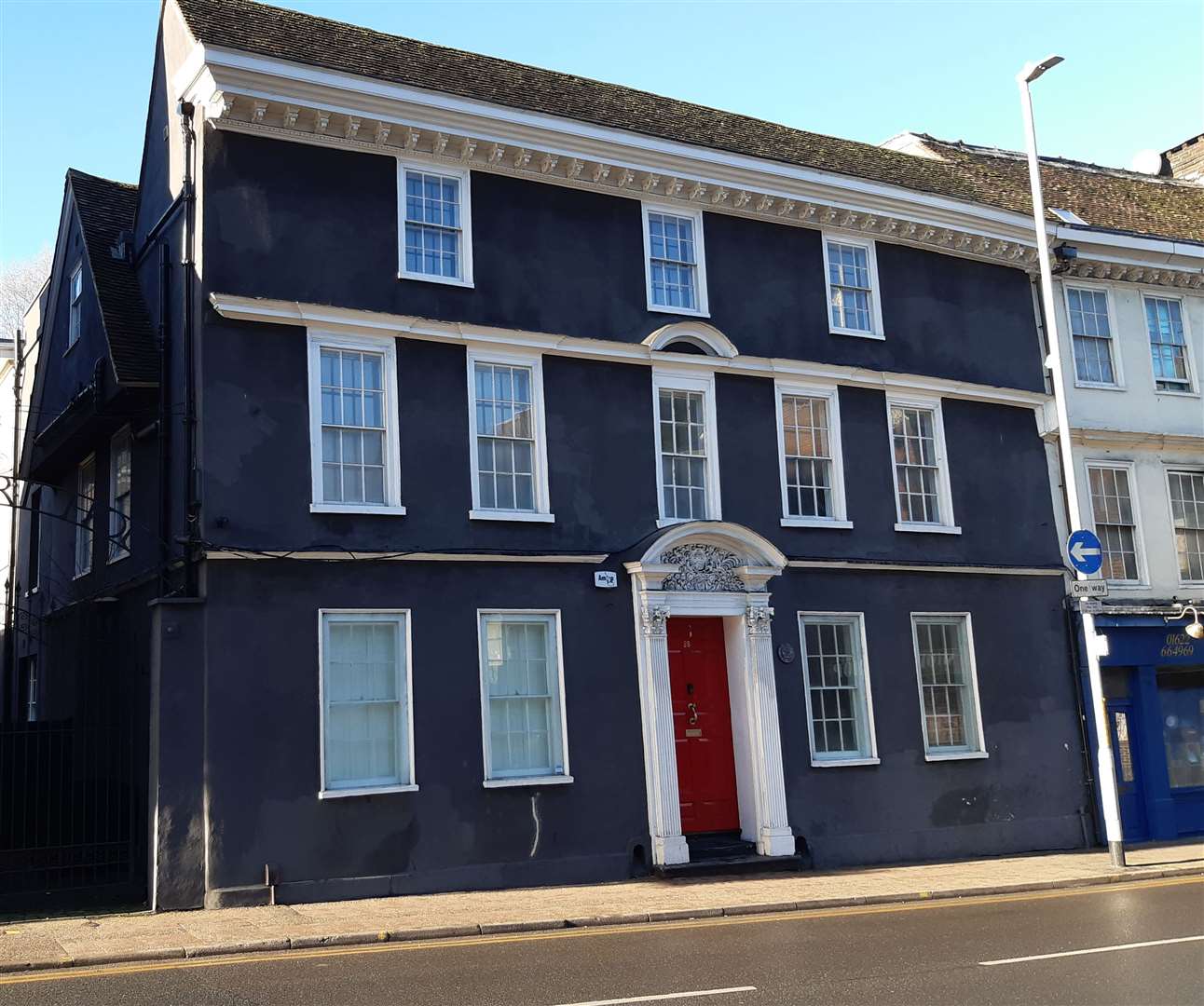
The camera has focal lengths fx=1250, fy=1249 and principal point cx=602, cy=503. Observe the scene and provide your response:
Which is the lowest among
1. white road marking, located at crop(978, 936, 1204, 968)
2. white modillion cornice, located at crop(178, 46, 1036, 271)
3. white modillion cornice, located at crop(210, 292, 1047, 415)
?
white road marking, located at crop(978, 936, 1204, 968)

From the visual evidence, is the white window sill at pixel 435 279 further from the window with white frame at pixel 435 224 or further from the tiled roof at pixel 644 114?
the tiled roof at pixel 644 114

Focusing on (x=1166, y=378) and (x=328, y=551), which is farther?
(x=1166, y=378)

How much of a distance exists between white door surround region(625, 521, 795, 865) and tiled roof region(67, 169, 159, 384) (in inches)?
292

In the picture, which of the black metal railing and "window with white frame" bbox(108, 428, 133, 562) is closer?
the black metal railing

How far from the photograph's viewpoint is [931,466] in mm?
21109

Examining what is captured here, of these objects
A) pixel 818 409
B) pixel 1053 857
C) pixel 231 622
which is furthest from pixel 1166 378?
pixel 231 622

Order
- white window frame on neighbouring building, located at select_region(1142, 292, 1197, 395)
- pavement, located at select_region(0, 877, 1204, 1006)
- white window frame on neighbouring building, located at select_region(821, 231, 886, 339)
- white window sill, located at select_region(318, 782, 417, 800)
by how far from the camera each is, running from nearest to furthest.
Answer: pavement, located at select_region(0, 877, 1204, 1006), white window sill, located at select_region(318, 782, 417, 800), white window frame on neighbouring building, located at select_region(821, 231, 886, 339), white window frame on neighbouring building, located at select_region(1142, 292, 1197, 395)

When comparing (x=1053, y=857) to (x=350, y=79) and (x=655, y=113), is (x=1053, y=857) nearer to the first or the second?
(x=655, y=113)

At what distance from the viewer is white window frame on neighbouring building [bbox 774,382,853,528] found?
19.5 metres

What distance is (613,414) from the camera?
18.1 metres

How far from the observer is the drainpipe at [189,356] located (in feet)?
49.5

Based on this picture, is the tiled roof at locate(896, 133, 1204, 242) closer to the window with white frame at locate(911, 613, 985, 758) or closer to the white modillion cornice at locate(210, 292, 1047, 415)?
the white modillion cornice at locate(210, 292, 1047, 415)

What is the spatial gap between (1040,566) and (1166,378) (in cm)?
527

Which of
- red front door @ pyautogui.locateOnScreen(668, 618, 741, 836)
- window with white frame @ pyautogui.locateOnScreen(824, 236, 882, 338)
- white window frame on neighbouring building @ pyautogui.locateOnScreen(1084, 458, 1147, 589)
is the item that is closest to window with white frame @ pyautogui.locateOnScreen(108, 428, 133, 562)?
red front door @ pyautogui.locateOnScreen(668, 618, 741, 836)
